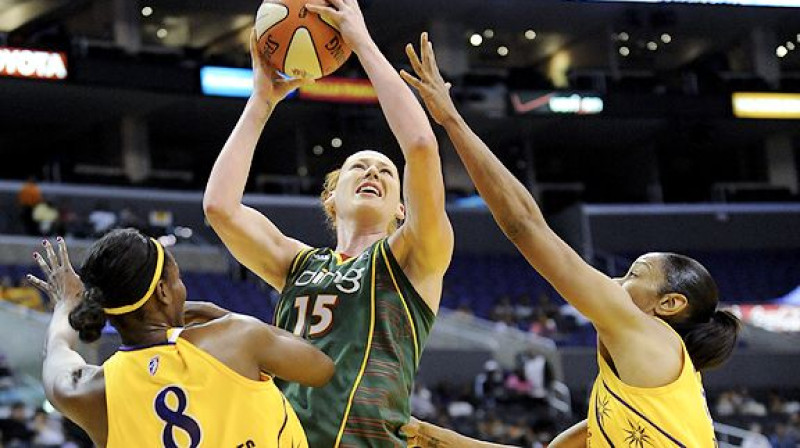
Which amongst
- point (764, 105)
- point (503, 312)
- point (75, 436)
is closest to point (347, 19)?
point (75, 436)

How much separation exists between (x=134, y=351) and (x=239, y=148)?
1.06m

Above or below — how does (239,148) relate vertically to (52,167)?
below

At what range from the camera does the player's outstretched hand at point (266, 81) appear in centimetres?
392

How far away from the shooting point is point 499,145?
2930cm

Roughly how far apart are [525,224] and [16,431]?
29.7 feet

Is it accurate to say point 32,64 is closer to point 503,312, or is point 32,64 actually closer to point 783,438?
point 503,312

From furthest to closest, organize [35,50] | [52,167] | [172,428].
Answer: [52,167] < [35,50] < [172,428]

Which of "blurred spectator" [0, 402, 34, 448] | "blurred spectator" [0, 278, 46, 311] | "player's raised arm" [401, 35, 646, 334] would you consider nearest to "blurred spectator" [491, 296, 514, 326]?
"blurred spectator" [0, 278, 46, 311]

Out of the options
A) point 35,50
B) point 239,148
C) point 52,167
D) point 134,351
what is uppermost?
point 35,50

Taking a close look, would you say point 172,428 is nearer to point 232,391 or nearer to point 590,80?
point 232,391

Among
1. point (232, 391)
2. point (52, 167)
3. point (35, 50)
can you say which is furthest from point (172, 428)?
point (52, 167)

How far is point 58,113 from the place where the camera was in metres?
24.6

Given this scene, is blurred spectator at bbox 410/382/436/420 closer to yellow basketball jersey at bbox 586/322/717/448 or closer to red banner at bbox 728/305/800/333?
yellow basketball jersey at bbox 586/322/717/448

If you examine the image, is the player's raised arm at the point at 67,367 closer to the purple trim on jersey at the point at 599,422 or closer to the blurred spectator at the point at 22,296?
the purple trim on jersey at the point at 599,422
